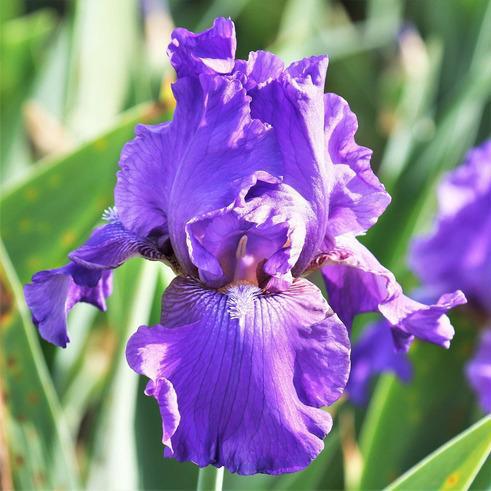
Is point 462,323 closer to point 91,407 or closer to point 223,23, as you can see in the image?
point 91,407

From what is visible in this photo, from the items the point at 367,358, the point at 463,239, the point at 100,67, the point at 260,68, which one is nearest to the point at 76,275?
the point at 260,68

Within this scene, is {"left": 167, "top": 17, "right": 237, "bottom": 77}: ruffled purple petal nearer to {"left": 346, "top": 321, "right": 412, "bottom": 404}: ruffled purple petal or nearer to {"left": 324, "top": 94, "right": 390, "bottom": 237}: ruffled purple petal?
{"left": 324, "top": 94, "right": 390, "bottom": 237}: ruffled purple petal

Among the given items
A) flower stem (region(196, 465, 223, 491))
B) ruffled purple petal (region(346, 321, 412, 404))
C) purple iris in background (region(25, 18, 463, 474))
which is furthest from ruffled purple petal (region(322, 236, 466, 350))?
ruffled purple petal (region(346, 321, 412, 404))

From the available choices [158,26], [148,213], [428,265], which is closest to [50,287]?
[148,213]

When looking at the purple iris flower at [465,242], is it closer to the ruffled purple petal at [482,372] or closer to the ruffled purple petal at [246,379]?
the ruffled purple petal at [482,372]

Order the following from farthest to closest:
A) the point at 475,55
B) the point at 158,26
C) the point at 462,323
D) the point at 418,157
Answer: the point at 158,26 < the point at 475,55 < the point at 418,157 < the point at 462,323

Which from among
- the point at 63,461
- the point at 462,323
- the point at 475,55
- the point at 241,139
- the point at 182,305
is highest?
the point at 241,139

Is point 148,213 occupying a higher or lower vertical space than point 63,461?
higher

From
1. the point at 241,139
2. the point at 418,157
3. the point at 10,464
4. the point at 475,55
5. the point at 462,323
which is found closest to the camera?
the point at 241,139
